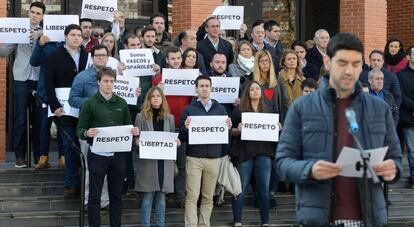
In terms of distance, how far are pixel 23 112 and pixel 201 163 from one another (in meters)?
3.07

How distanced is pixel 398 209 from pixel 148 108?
4.52m

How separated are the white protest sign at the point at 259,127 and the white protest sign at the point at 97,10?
9.87ft

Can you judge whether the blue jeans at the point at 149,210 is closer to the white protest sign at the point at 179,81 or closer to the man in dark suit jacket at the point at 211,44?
the white protest sign at the point at 179,81

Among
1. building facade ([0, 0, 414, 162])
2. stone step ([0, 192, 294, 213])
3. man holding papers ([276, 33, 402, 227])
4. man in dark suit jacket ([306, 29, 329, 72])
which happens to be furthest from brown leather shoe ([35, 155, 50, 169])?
man holding papers ([276, 33, 402, 227])

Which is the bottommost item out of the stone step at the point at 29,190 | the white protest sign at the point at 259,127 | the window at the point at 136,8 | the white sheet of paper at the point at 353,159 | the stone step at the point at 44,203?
the stone step at the point at 44,203

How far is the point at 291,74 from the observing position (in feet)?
35.8

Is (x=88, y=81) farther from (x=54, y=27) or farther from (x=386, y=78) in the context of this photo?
(x=386, y=78)

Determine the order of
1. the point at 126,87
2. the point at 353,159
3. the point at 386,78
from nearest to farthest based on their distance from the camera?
the point at 353,159
the point at 126,87
the point at 386,78

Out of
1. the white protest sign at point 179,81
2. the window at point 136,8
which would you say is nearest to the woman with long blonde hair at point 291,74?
the white protest sign at point 179,81

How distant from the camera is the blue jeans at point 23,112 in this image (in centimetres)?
1109

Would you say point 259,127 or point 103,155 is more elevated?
point 259,127

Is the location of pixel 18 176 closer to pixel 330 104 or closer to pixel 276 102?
pixel 276 102

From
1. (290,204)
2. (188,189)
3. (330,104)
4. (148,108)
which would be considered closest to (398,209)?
(290,204)

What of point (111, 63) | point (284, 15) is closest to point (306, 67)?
point (111, 63)
